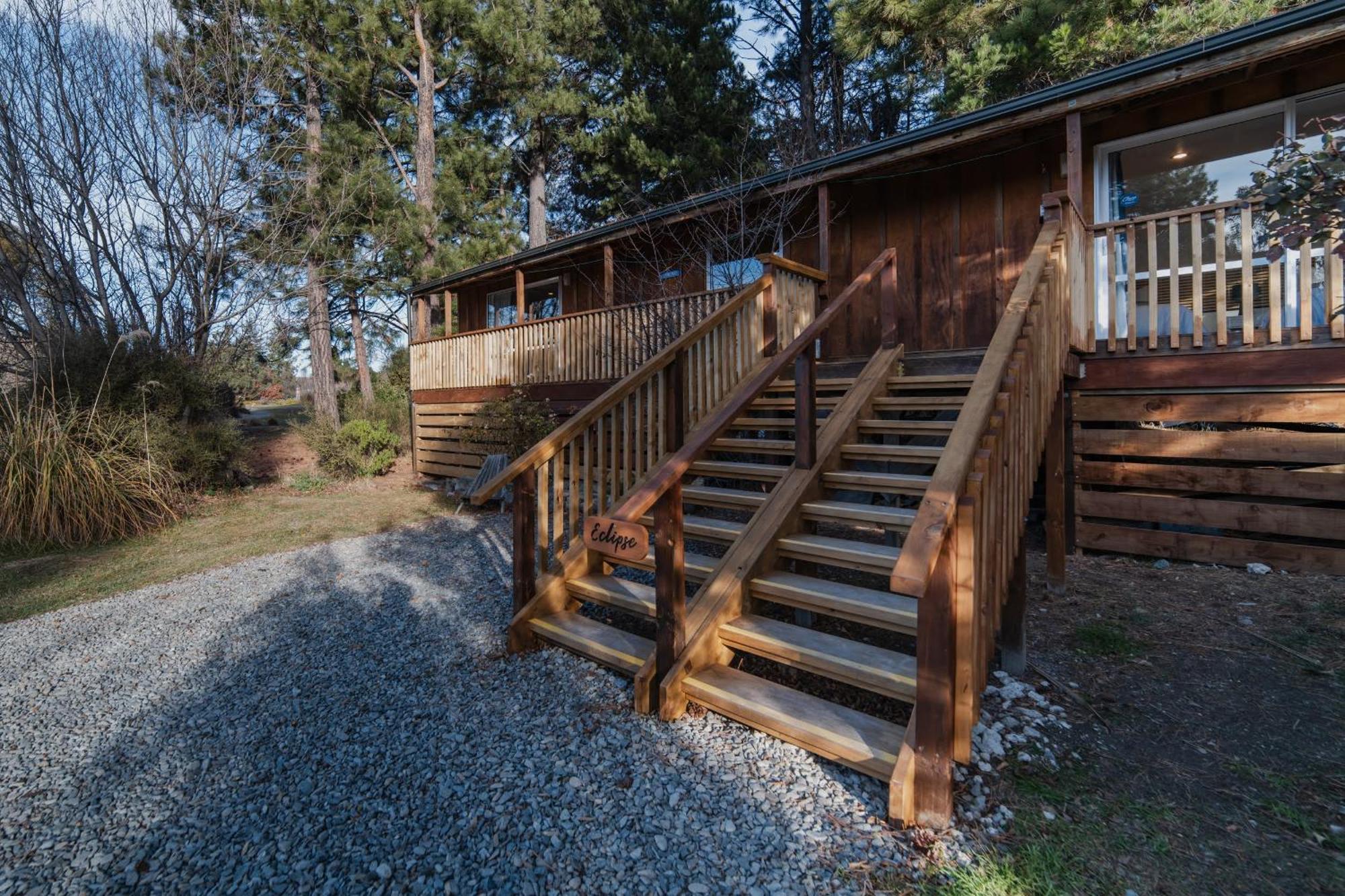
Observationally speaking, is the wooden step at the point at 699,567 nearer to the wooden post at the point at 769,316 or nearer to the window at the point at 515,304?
the wooden post at the point at 769,316

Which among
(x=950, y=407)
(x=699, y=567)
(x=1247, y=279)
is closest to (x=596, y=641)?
(x=699, y=567)

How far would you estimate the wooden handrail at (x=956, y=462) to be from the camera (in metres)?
1.86

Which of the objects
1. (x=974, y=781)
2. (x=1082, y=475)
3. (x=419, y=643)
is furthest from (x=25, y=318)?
(x=1082, y=475)

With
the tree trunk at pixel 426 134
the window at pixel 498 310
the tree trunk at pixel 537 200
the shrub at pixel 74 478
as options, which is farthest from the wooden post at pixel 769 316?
the tree trunk at pixel 537 200

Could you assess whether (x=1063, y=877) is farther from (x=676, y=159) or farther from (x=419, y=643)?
(x=676, y=159)

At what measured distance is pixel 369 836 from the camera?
87.4 inches

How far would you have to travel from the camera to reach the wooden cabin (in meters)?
2.64

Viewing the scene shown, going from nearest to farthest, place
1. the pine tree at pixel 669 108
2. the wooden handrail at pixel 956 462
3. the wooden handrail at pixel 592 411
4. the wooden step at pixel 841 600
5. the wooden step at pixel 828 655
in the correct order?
the wooden handrail at pixel 956 462
the wooden step at pixel 828 655
the wooden step at pixel 841 600
the wooden handrail at pixel 592 411
the pine tree at pixel 669 108

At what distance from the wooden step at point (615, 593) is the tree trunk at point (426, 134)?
14204mm

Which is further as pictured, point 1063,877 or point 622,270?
point 622,270

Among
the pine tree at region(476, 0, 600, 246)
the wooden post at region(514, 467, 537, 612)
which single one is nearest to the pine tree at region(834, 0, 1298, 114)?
the pine tree at region(476, 0, 600, 246)

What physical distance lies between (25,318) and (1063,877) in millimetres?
12453

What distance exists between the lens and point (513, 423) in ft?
28.9

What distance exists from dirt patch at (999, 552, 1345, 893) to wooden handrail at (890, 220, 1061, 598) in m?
1.06
